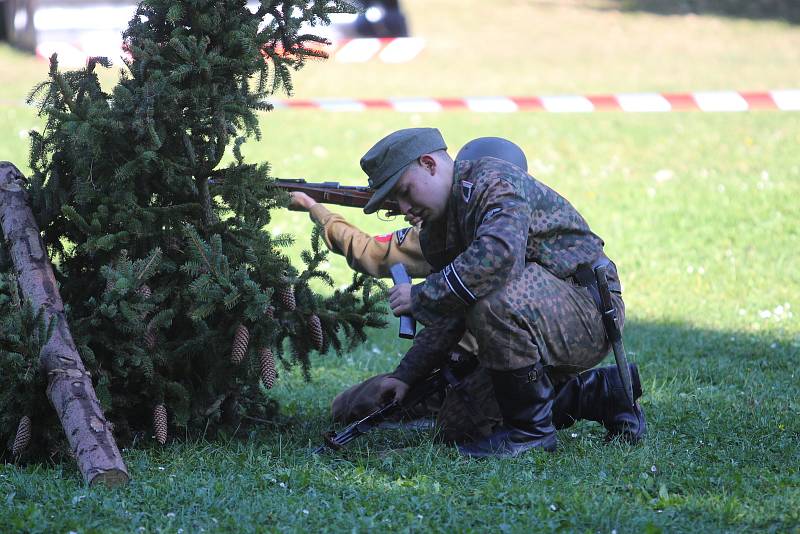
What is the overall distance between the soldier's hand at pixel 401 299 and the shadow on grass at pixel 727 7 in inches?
931

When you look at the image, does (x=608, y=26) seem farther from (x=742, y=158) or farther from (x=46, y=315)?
(x=46, y=315)

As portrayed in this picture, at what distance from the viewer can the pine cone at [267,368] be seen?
4375mm

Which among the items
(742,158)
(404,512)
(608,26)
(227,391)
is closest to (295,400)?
(227,391)

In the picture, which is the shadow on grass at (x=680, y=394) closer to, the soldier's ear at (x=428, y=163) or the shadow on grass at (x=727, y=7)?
the soldier's ear at (x=428, y=163)

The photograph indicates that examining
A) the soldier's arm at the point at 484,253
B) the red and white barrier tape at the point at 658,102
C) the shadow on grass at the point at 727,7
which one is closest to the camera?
the soldier's arm at the point at 484,253

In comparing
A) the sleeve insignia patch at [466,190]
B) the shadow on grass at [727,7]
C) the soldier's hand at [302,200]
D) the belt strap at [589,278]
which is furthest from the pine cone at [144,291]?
the shadow on grass at [727,7]

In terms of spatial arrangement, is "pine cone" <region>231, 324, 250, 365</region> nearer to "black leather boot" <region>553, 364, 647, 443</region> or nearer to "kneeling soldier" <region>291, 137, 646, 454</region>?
"kneeling soldier" <region>291, 137, 646, 454</region>

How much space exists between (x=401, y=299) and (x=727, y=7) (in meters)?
26.4

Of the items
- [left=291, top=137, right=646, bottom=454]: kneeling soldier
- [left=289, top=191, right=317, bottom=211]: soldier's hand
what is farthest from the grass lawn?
[left=289, top=191, right=317, bottom=211]: soldier's hand

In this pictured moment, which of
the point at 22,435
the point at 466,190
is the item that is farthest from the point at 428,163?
the point at 22,435

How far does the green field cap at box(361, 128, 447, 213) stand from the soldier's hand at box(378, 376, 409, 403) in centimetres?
88

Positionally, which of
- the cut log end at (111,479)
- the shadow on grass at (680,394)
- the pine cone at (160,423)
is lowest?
the shadow on grass at (680,394)

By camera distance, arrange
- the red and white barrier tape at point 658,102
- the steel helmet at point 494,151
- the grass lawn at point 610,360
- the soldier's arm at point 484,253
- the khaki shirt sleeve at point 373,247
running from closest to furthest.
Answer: the grass lawn at point 610,360 < the soldier's arm at point 484,253 < the steel helmet at point 494,151 < the khaki shirt sleeve at point 373,247 < the red and white barrier tape at point 658,102

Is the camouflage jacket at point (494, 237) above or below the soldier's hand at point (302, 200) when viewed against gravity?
above
